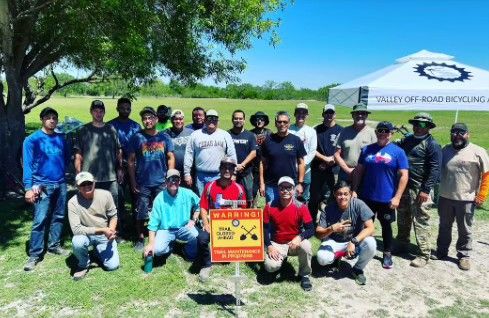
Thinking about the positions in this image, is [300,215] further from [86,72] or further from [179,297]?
[86,72]

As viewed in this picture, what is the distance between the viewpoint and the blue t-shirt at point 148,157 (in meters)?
6.03

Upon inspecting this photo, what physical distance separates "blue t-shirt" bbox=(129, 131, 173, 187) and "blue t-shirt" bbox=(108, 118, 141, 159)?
1.83ft

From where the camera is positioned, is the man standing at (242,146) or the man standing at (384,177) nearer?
the man standing at (384,177)

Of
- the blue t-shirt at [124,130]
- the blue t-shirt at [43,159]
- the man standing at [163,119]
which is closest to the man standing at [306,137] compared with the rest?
the man standing at [163,119]

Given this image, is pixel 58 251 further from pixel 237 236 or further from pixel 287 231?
pixel 287 231

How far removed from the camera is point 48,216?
19.7 feet

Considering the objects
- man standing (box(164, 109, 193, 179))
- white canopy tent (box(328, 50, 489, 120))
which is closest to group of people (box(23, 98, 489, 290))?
man standing (box(164, 109, 193, 179))

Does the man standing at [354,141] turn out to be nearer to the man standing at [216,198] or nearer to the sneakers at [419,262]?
the sneakers at [419,262]

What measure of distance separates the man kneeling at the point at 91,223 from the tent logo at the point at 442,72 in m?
7.17

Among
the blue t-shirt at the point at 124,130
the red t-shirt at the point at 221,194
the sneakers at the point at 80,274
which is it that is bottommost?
the sneakers at the point at 80,274

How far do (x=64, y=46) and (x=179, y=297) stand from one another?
21.8ft

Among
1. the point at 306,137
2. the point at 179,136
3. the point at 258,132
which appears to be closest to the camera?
the point at 306,137

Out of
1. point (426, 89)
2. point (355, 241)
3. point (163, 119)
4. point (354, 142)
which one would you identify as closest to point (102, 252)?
point (163, 119)

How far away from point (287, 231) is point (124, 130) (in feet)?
10.8
